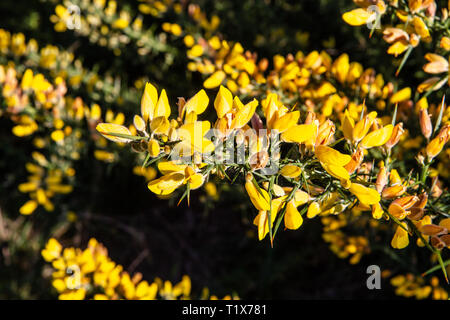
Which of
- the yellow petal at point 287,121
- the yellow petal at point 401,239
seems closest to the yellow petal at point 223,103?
the yellow petal at point 287,121

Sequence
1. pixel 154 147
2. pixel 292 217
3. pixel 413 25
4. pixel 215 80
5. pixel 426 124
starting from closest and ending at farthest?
pixel 154 147
pixel 292 217
pixel 426 124
pixel 413 25
pixel 215 80

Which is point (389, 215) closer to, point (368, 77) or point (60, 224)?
point (368, 77)

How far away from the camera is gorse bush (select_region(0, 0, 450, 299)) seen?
706 mm

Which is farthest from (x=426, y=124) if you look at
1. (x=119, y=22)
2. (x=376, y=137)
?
(x=119, y=22)

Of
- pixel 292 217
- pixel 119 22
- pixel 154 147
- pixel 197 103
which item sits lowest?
pixel 292 217

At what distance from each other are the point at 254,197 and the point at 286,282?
1.45 metres

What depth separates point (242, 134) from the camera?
0.70m

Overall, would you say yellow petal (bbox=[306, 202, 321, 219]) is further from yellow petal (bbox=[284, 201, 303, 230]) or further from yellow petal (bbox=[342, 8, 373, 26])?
yellow petal (bbox=[342, 8, 373, 26])

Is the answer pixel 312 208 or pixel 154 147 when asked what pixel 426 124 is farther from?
pixel 154 147

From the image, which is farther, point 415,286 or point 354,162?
point 415,286

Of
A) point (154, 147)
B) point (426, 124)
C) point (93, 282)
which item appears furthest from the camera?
point (93, 282)

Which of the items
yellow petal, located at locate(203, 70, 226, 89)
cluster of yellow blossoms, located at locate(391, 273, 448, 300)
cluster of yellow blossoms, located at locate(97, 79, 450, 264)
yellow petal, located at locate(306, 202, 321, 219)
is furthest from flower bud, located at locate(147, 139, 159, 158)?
cluster of yellow blossoms, located at locate(391, 273, 448, 300)

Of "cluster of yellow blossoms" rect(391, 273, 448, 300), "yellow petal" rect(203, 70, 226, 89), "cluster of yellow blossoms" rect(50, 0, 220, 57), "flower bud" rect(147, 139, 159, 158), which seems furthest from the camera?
"cluster of yellow blossoms" rect(50, 0, 220, 57)
